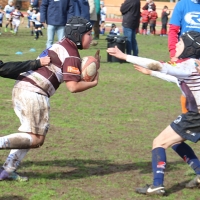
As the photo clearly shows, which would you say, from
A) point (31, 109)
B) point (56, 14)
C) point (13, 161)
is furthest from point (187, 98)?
point (56, 14)

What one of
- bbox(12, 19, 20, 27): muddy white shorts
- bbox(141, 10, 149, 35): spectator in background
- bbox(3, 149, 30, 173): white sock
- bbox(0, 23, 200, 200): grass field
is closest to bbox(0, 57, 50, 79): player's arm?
bbox(3, 149, 30, 173): white sock

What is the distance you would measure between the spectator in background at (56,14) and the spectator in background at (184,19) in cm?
724

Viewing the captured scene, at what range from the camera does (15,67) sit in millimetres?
5750

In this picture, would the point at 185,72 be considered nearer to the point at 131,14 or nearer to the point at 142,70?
the point at 142,70

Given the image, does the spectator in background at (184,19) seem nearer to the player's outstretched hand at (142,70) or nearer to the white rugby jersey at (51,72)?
the player's outstretched hand at (142,70)

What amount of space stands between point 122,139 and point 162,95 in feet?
12.7

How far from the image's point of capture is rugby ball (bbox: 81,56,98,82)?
5.87 metres

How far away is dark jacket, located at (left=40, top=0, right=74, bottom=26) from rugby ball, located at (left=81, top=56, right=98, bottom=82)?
28.9 ft

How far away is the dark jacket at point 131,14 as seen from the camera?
685 inches

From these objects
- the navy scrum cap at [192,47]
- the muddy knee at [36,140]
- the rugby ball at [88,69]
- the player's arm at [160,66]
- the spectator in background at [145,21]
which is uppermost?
the navy scrum cap at [192,47]

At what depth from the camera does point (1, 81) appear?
41.3ft

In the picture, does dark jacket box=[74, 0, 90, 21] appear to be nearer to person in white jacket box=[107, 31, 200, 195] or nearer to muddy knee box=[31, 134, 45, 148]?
muddy knee box=[31, 134, 45, 148]

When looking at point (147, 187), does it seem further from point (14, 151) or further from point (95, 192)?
point (14, 151)

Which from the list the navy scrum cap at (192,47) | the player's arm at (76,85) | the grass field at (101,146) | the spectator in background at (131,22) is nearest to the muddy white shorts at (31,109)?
the player's arm at (76,85)
